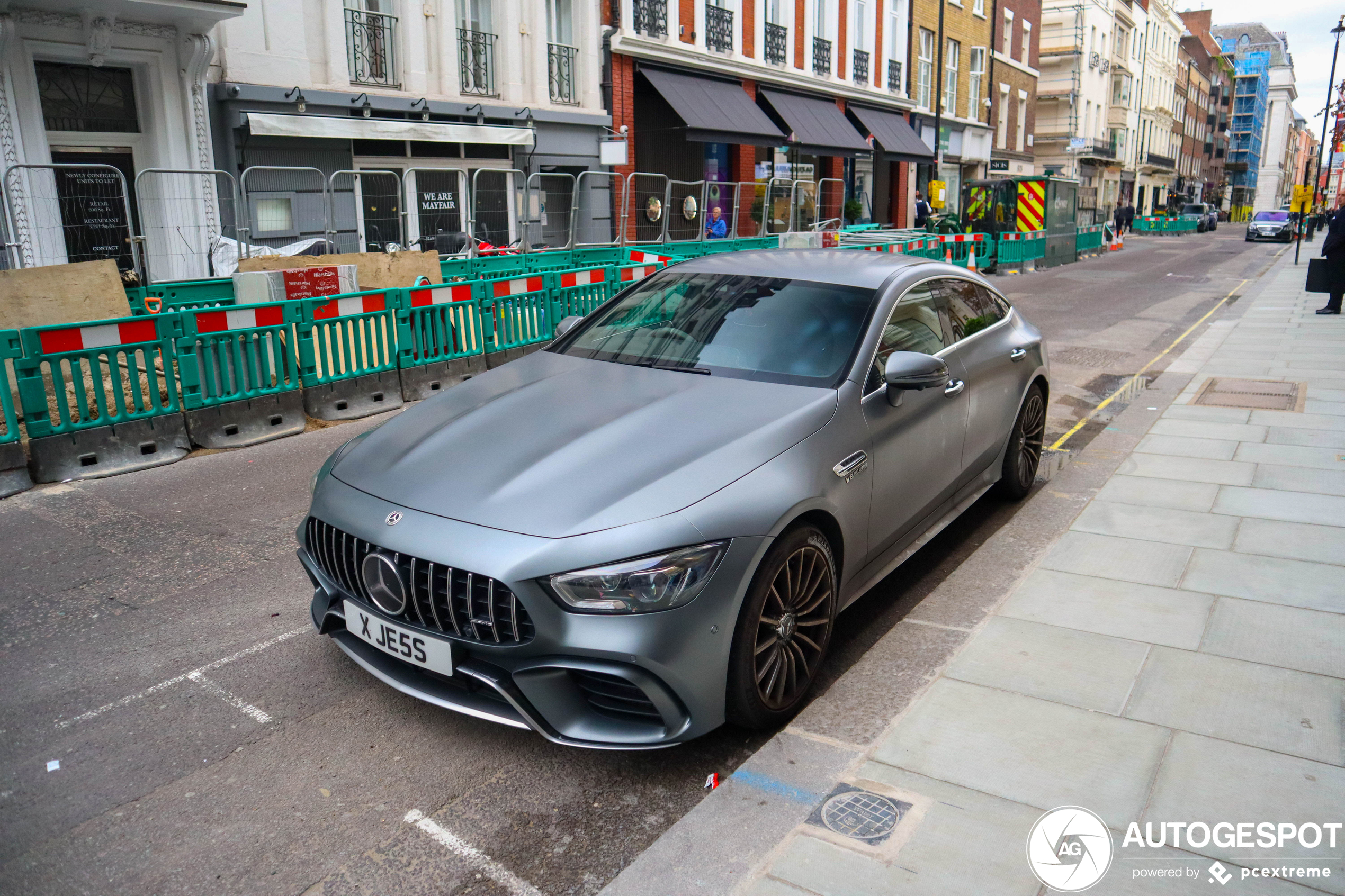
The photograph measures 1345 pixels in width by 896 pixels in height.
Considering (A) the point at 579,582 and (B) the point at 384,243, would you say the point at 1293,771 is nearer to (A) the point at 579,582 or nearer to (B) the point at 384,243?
(A) the point at 579,582

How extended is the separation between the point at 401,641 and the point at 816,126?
27.0 m

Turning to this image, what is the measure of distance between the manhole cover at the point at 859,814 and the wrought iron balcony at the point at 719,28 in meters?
23.9

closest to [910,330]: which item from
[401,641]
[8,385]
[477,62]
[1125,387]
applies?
[401,641]

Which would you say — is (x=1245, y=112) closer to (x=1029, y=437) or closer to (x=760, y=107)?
(x=760, y=107)

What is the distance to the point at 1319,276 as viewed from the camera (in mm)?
16641

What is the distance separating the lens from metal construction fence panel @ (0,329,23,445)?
6.36 m

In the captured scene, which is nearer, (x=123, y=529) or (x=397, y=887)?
(x=397, y=887)

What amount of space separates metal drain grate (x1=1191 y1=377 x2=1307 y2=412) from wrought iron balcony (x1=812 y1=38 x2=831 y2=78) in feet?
71.9

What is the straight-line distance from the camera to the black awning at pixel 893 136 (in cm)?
3116

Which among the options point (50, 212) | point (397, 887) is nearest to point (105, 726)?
point (397, 887)

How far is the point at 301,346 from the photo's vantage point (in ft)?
27.2

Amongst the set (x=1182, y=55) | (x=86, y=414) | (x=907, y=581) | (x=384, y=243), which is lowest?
(x=907, y=581)

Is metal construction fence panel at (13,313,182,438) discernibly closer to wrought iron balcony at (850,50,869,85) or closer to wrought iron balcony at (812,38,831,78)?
wrought iron balcony at (812,38,831,78)

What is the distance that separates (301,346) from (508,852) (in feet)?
21.1
